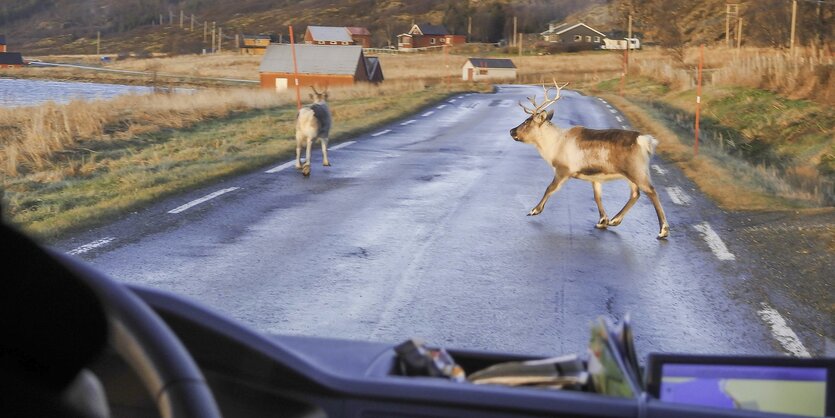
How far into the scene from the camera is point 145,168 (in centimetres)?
1703

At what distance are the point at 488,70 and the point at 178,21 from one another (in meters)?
65.7

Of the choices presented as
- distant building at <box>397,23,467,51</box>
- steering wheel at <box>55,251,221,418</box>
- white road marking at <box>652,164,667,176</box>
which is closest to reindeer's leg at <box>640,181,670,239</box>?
white road marking at <box>652,164,667,176</box>

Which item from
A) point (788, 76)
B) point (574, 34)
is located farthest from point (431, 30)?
point (788, 76)

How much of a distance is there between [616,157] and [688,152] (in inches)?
365

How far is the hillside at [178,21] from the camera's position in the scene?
71.2 metres

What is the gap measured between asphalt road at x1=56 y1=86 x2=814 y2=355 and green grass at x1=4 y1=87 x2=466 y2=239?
482 mm

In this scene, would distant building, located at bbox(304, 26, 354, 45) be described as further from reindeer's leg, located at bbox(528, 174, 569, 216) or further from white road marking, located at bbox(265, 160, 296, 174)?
reindeer's leg, located at bbox(528, 174, 569, 216)

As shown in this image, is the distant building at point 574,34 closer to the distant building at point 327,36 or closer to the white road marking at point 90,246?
the distant building at point 327,36

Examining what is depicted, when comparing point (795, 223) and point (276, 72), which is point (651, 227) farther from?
point (276, 72)

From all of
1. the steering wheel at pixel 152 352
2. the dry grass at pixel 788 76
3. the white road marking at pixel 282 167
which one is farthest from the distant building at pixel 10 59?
the steering wheel at pixel 152 352

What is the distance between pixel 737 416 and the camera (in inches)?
99.2

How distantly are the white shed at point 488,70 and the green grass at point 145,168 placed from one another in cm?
6148

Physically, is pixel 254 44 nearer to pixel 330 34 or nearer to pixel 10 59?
pixel 330 34

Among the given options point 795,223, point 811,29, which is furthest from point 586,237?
point 811,29
